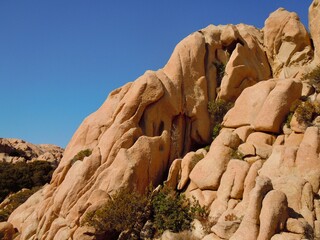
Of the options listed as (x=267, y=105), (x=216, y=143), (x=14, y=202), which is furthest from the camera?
(x=14, y=202)

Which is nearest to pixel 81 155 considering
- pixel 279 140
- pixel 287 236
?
pixel 279 140

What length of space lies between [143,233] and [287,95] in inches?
619

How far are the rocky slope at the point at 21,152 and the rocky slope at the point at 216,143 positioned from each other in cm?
3574

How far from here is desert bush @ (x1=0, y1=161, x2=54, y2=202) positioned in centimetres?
5153

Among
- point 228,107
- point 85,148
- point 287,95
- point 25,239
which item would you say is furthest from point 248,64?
point 25,239

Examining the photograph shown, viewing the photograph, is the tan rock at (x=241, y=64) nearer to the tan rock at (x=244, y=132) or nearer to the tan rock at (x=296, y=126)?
the tan rock at (x=244, y=132)


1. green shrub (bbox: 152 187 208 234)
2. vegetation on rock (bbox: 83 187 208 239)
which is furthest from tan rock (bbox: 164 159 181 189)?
vegetation on rock (bbox: 83 187 208 239)

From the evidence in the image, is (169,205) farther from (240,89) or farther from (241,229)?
(240,89)

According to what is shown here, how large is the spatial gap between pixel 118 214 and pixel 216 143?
9516 mm

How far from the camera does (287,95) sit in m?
28.0

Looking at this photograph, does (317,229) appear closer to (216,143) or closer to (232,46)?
(216,143)

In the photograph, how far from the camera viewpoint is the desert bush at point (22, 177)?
2029 inches

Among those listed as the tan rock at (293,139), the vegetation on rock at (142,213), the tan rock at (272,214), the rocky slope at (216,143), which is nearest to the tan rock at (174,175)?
the rocky slope at (216,143)

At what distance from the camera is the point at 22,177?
2104 inches
